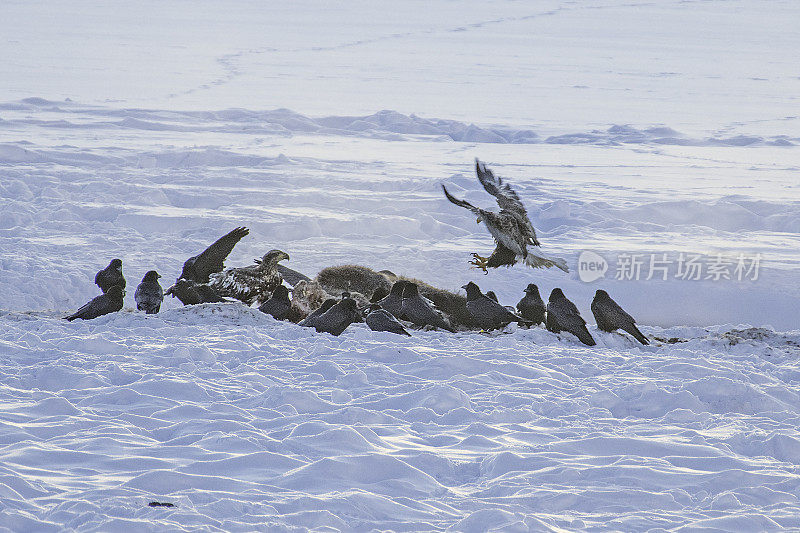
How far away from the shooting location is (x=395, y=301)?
946cm

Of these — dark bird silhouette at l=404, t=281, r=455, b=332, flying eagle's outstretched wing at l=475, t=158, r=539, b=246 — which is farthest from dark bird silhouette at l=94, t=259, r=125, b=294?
flying eagle's outstretched wing at l=475, t=158, r=539, b=246

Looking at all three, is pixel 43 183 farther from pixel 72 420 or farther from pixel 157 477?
pixel 157 477

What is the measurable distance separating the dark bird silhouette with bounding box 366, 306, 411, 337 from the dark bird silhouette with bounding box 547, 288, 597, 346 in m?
1.46

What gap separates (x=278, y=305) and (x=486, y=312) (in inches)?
85.4

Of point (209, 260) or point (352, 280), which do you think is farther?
point (352, 280)

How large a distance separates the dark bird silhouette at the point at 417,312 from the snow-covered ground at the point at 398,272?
39cm

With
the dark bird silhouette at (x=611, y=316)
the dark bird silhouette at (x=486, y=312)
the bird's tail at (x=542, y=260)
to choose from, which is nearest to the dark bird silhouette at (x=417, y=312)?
the dark bird silhouette at (x=486, y=312)

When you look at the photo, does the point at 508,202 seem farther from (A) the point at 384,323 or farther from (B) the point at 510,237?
(A) the point at 384,323

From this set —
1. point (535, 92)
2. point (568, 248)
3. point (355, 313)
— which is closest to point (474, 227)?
point (568, 248)

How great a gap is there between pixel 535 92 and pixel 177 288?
24.4 m

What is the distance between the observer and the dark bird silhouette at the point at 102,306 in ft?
29.9

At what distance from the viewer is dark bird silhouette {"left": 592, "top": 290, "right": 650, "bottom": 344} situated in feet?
29.4

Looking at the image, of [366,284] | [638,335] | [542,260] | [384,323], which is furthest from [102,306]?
[638,335]

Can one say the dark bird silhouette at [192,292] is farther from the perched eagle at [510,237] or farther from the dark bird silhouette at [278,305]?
the perched eagle at [510,237]
